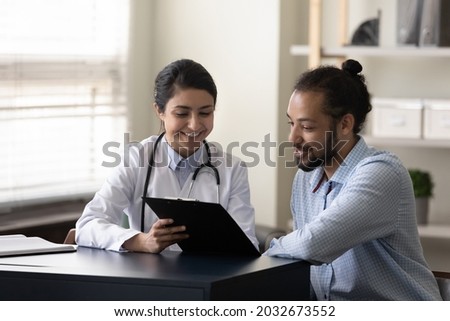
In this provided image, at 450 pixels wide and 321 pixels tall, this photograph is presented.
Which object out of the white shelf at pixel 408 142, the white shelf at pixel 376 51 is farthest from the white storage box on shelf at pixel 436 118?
the white shelf at pixel 376 51

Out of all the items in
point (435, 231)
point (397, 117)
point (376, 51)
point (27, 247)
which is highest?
point (376, 51)

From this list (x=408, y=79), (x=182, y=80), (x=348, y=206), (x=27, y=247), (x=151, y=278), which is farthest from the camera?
(x=408, y=79)

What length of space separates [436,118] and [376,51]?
0.40 meters

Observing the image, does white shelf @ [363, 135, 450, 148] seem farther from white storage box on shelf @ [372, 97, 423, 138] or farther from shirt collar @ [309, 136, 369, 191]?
shirt collar @ [309, 136, 369, 191]

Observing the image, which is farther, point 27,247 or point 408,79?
point 408,79

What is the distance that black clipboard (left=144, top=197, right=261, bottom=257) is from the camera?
2.01m

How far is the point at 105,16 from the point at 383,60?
1.31m

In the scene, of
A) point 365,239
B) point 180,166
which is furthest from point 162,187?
point 365,239

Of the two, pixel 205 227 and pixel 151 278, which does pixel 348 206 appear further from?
pixel 151 278

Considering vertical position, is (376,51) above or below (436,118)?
above

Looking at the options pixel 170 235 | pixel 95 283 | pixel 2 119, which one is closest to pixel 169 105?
pixel 170 235

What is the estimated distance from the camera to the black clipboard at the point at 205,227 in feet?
6.60

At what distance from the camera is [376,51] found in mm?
3926

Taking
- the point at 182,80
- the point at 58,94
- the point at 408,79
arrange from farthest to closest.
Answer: the point at 408,79 → the point at 58,94 → the point at 182,80
